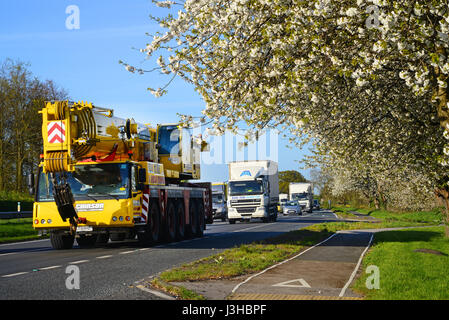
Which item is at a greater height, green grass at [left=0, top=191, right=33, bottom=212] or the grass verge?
green grass at [left=0, top=191, right=33, bottom=212]

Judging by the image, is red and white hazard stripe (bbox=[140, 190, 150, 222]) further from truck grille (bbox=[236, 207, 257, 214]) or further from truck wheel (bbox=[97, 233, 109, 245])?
truck grille (bbox=[236, 207, 257, 214])

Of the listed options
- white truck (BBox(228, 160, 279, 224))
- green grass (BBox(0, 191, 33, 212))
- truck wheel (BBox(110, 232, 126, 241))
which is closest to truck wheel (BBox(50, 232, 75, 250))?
truck wheel (BBox(110, 232, 126, 241))

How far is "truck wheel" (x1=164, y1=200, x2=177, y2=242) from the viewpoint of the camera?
20031 mm

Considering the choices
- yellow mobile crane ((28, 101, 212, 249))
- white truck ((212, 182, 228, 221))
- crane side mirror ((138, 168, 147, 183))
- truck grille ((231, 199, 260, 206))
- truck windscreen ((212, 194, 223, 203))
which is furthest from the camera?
truck windscreen ((212, 194, 223, 203))

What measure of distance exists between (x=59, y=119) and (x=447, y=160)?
33.7 ft

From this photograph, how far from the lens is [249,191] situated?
37.7 meters

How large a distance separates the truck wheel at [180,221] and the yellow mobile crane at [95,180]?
4.08 ft

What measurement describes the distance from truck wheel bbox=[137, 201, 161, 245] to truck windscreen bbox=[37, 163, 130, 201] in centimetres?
157

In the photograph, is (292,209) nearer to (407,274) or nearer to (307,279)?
(407,274)

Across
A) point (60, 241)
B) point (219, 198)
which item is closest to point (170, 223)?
point (60, 241)

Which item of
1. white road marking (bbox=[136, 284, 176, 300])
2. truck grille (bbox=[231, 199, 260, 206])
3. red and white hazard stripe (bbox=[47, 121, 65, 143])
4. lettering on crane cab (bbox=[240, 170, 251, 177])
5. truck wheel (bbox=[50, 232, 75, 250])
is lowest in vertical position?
white road marking (bbox=[136, 284, 176, 300])

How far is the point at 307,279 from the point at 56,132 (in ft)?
29.8

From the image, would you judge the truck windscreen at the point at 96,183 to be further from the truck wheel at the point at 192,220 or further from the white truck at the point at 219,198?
the white truck at the point at 219,198
